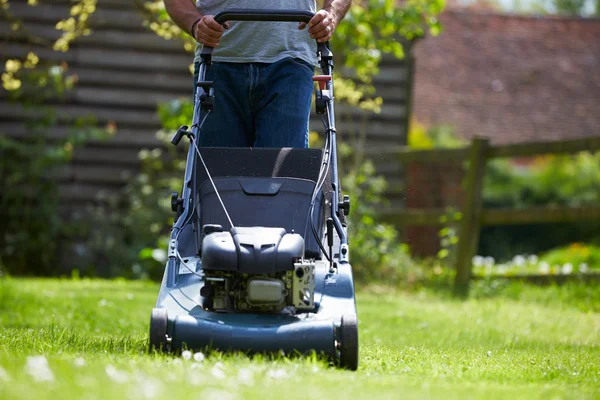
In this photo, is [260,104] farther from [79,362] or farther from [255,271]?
[79,362]

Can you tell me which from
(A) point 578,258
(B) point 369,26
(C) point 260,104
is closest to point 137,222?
(B) point 369,26

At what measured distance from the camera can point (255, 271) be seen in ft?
10.5

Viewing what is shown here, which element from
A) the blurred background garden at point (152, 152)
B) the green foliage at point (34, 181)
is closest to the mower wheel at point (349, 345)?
the blurred background garden at point (152, 152)

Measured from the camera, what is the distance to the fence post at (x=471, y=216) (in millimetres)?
8117

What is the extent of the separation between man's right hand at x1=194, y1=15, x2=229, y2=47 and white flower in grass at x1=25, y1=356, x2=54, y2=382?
1.70 meters

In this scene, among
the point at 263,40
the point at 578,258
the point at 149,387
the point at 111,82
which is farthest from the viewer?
the point at 578,258

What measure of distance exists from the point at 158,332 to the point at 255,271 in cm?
39

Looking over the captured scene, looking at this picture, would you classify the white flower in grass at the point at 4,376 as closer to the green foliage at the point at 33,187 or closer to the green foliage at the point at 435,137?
the green foliage at the point at 33,187

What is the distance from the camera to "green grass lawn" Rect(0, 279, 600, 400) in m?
2.52

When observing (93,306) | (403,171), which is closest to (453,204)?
(403,171)

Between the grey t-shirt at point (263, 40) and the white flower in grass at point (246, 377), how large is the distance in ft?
5.81

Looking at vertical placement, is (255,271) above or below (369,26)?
below

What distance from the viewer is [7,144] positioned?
9.29 meters

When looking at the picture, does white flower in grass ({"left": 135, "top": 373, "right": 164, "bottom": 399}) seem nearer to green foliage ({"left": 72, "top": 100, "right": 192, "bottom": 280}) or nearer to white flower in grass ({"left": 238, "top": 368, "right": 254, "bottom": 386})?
white flower in grass ({"left": 238, "top": 368, "right": 254, "bottom": 386})
